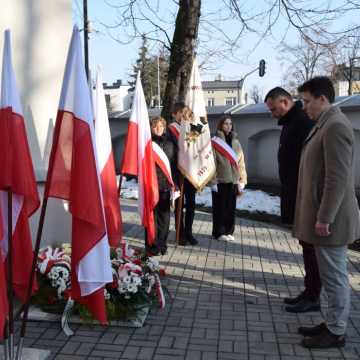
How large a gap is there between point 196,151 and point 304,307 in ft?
9.79

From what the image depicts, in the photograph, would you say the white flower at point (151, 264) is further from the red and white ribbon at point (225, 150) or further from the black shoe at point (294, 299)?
the red and white ribbon at point (225, 150)

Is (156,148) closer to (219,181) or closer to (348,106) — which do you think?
(219,181)

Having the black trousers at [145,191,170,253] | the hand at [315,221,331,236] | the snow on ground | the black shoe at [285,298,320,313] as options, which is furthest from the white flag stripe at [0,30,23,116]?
the snow on ground

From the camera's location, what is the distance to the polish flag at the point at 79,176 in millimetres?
3277

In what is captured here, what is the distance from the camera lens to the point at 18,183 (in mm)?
3318

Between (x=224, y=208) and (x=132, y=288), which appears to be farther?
(x=224, y=208)

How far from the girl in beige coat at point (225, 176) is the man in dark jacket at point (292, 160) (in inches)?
110

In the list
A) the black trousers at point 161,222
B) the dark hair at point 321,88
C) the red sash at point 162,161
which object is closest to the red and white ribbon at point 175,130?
the red sash at point 162,161

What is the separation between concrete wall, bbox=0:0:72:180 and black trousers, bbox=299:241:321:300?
270 cm

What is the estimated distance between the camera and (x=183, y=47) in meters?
10.9

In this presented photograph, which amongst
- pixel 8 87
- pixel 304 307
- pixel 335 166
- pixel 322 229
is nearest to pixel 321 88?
pixel 335 166

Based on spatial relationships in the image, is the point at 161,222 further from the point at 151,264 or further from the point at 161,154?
the point at 151,264

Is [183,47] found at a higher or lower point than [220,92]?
lower

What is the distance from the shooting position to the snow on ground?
446 inches
